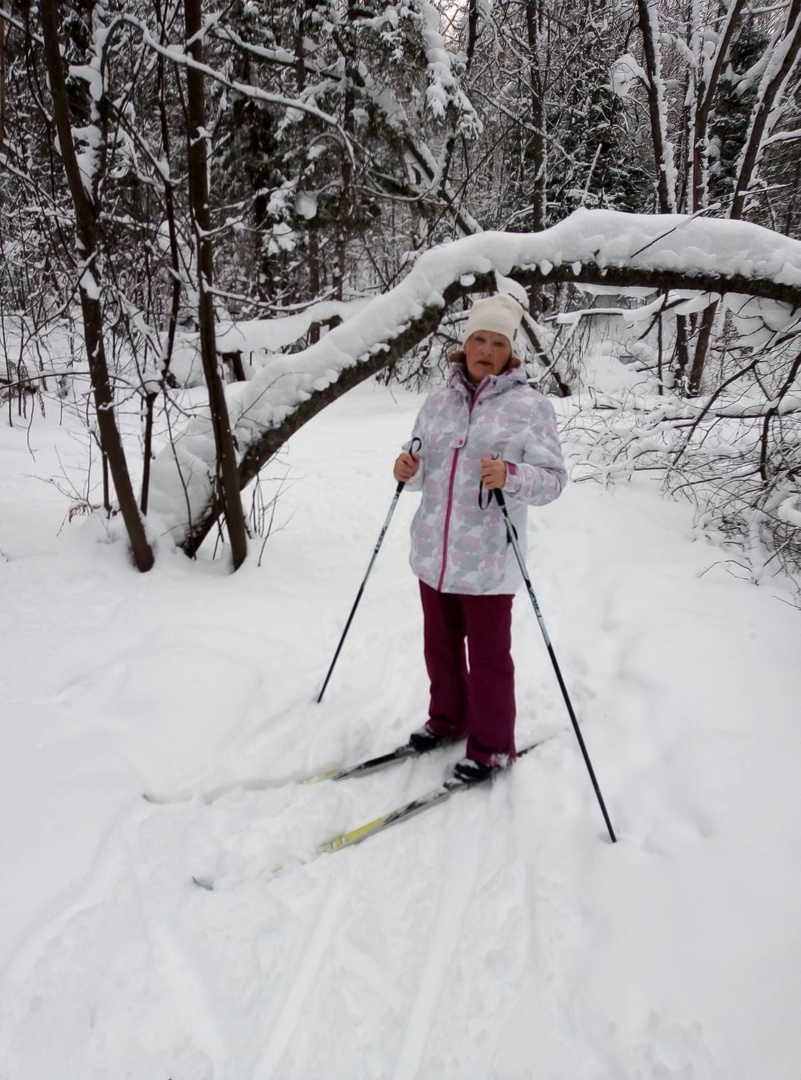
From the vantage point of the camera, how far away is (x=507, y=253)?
364cm

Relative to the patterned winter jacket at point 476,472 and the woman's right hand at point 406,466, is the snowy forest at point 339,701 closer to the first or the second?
the patterned winter jacket at point 476,472

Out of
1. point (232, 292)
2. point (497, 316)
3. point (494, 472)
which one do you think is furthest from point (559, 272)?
point (232, 292)

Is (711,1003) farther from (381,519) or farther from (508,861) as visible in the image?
(381,519)

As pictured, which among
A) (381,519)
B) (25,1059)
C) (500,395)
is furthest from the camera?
(381,519)

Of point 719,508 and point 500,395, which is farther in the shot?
point 719,508

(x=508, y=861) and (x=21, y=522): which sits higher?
(x=21, y=522)

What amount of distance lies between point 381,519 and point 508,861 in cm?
368

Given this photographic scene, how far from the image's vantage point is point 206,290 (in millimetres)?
3367

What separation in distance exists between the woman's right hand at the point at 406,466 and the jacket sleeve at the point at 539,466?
1.41 feet

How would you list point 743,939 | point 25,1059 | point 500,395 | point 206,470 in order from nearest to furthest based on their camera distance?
1. point 25,1059
2. point 743,939
3. point 500,395
4. point 206,470

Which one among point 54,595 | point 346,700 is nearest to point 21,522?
point 54,595

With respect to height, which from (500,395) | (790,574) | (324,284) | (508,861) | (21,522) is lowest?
(508,861)

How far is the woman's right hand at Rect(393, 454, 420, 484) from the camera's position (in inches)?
96.7

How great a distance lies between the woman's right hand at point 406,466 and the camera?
2455 millimetres
